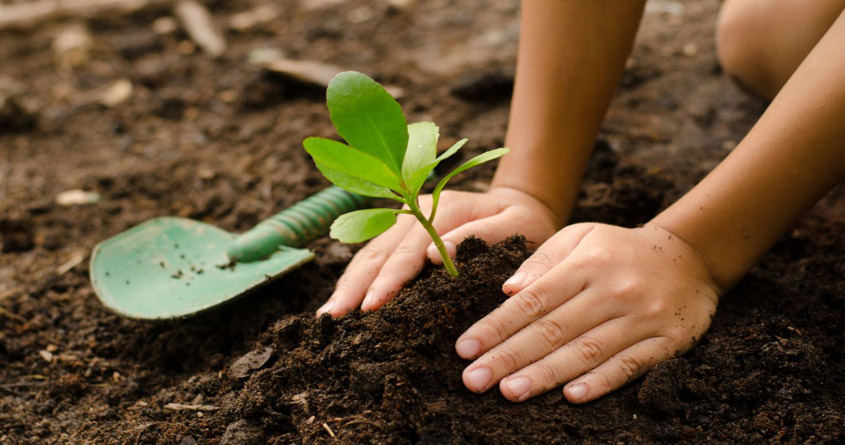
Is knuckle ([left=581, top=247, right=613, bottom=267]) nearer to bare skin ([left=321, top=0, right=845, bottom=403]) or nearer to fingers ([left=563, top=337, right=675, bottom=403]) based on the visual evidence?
bare skin ([left=321, top=0, right=845, bottom=403])

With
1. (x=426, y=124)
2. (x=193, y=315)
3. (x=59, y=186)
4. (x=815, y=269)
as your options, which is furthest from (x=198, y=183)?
(x=815, y=269)

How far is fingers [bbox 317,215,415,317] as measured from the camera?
1.39m

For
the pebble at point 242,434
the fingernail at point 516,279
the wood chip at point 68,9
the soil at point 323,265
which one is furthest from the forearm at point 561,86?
the wood chip at point 68,9

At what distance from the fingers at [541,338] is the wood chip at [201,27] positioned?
2.42 meters

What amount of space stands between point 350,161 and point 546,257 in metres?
0.47

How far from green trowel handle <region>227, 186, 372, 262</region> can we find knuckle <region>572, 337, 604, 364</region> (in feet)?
2.36

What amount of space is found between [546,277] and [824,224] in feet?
3.28

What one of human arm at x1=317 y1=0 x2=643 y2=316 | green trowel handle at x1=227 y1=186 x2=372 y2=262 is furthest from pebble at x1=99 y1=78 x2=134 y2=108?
human arm at x1=317 y1=0 x2=643 y2=316

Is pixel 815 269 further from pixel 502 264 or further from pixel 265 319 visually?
pixel 265 319

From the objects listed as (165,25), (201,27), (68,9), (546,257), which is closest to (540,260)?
(546,257)

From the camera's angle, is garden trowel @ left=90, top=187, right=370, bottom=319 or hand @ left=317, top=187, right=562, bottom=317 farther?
garden trowel @ left=90, top=187, right=370, bottom=319

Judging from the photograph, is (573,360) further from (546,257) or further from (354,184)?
(354,184)

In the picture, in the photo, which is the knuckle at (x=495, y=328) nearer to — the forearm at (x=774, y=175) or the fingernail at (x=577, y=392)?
the fingernail at (x=577, y=392)

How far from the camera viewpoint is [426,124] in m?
1.22
